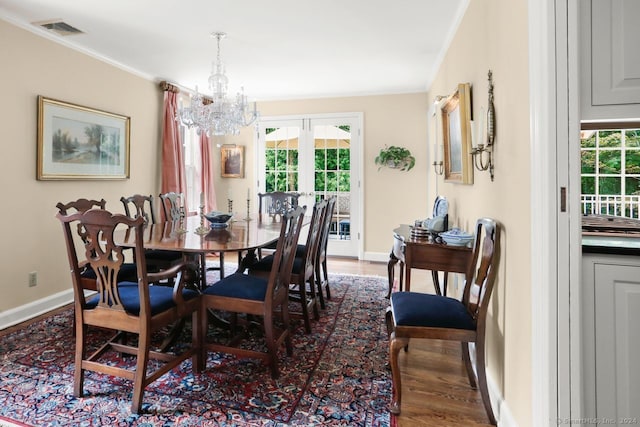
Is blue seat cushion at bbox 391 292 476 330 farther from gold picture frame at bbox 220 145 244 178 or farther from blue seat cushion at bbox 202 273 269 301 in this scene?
gold picture frame at bbox 220 145 244 178

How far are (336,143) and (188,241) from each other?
3.58 m

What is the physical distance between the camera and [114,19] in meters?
2.96

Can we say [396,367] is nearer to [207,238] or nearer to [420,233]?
[420,233]

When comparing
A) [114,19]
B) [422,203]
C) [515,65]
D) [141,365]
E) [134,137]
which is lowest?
[141,365]

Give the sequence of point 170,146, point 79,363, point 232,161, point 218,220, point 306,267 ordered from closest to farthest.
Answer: point 79,363, point 306,267, point 218,220, point 170,146, point 232,161

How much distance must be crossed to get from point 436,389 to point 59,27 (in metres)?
4.05

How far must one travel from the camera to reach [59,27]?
311 centimetres

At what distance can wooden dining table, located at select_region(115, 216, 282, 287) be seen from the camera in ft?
7.19

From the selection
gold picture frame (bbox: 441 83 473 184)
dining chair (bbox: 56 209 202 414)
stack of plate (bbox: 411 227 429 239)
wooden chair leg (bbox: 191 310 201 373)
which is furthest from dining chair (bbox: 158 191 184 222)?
gold picture frame (bbox: 441 83 473 184)

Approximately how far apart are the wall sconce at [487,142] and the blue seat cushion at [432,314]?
0.78m

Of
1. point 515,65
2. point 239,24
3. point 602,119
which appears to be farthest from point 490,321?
point 239,24

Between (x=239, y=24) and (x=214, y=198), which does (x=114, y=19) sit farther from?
(x=214, y=198)

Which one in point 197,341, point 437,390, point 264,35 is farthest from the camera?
point 264,35

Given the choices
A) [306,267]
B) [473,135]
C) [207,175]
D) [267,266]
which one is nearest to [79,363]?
[267,266]
